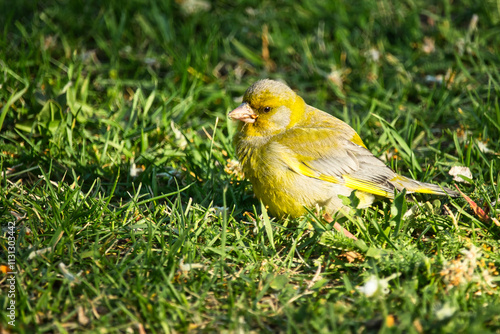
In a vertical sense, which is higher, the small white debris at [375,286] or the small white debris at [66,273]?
the small white debris at [66,273]

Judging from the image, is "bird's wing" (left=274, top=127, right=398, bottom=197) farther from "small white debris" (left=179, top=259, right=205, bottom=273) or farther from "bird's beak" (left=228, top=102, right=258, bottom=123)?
"small white debris" (left=179, top=259, right=205, bottom=273)

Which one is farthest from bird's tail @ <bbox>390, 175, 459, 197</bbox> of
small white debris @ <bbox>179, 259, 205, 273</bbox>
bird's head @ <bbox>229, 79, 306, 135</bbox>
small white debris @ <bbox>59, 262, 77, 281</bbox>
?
small white debris @ <bbox>59, 262, 77, 281</bbox>

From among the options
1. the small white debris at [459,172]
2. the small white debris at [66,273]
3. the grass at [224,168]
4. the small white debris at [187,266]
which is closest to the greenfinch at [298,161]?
the grass at [224,168]

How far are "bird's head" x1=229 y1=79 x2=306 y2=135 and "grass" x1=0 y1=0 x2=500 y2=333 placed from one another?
461mm

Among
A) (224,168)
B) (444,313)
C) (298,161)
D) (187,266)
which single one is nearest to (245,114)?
(298,161)

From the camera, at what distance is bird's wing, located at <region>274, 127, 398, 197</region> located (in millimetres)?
4113

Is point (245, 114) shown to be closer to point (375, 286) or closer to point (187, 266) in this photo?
point (187, 266)

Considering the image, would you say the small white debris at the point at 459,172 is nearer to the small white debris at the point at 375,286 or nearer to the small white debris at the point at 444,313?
the small white debris at the point at 375,286

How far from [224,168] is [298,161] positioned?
3.06 ft

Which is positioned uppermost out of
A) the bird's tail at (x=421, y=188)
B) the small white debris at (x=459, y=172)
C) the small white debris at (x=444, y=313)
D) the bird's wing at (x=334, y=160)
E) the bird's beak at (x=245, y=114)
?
the bird's beak at (x=245, y=114)

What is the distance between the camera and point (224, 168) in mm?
4832

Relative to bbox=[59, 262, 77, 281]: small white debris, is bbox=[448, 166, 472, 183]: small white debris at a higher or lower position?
lower

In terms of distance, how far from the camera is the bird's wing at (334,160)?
4.11 metres

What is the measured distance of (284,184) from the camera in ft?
13.2
